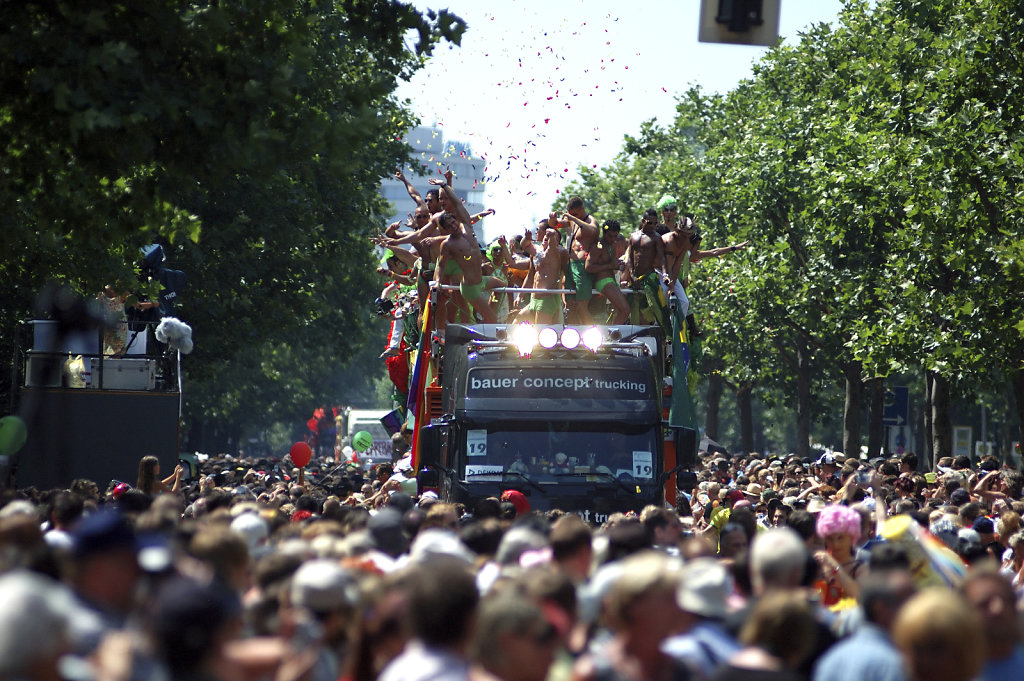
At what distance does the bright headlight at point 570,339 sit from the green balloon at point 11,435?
7895 millimetres

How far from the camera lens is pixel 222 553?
20.1 feet

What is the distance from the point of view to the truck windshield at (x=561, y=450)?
13.7m

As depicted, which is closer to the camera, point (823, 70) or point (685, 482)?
point (685, 482)

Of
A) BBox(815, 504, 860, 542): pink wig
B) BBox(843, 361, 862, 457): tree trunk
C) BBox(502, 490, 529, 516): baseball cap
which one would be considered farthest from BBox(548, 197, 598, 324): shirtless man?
BBox(843, 361, 862, 457): tree trunk

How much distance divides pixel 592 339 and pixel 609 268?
1.88m

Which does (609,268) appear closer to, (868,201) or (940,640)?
(940,640)

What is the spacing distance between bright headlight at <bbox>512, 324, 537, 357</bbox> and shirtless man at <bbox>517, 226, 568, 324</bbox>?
1.57m

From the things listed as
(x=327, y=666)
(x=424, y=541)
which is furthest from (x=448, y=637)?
(x=424, y=541)

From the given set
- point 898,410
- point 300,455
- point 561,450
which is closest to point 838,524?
point 561,450

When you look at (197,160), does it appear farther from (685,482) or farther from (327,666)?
(327,666)

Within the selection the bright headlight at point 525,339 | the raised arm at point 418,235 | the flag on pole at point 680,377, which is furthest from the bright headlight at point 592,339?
the raised arm at point 418,235

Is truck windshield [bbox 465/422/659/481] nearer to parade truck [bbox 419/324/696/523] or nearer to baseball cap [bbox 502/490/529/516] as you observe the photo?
parade truck [bbox 419/324/696/523]

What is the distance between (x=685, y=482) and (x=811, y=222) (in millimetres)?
24434

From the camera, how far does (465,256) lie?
54.0 ft
